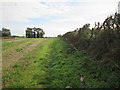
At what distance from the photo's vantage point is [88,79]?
6.34 m

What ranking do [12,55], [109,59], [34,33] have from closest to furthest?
[109,59] → [12,55] → [34,33]

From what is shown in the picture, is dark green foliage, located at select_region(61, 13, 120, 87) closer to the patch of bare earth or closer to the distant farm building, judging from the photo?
the patch of bare earth

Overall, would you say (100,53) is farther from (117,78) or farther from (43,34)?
(43,34)

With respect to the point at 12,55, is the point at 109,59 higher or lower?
higher

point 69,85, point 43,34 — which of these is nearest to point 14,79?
point 69,85

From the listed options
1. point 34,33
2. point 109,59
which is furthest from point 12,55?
point 34,33

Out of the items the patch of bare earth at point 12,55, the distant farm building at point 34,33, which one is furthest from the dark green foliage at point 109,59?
the distant farm building at point 34,33

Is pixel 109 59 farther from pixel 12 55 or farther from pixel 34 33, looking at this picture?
pixel 34 33

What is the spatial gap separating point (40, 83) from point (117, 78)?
114 inches

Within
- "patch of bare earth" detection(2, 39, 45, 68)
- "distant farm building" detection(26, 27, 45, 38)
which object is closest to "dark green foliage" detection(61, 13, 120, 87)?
"patch of bare earth" detection(2, 39, 45, 68)

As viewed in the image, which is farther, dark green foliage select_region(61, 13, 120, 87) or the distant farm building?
the distant farm building

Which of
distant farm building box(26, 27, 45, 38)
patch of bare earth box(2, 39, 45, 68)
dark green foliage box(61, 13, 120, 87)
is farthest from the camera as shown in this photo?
distant farm building box(26, 27, 45, 38)

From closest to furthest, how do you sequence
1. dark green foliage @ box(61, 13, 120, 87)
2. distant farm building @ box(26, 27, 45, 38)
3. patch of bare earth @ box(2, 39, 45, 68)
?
1. dark green foliage @ box(61, 13, 120, 87)
2. patch of bare earth @ box(2, 39, 45, 68)
3. distant farm building @ box(26, 27, 45, 38)

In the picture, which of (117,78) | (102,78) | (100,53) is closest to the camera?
(117,78)
